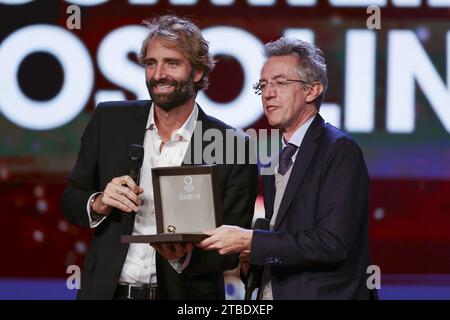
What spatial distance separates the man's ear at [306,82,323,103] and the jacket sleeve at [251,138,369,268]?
11.3 inches

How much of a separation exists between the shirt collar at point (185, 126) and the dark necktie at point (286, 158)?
1.24ft

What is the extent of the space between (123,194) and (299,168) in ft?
1.97

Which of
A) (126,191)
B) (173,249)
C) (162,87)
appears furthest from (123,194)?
(162,87)

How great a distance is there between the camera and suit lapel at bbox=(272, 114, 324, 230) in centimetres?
281

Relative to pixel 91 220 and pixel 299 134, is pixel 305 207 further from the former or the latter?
pixel 91 220

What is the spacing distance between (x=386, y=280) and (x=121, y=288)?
2.34 meters

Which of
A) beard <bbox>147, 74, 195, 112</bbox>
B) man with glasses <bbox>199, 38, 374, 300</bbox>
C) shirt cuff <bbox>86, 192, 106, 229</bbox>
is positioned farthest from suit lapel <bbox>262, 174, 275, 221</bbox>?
shirt cuff <bbox>86, 192, 106, 229</bbox>

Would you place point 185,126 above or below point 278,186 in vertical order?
above

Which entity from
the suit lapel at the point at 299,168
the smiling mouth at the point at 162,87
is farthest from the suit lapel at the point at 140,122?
the suit lapel at the point at 299,168

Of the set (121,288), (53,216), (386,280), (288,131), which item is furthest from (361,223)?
(53,216)

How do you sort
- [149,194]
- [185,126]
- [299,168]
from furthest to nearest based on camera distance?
[185,126] → [149,194] → [299,168]

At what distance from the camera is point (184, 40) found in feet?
10.4

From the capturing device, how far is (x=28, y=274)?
4.96 meters

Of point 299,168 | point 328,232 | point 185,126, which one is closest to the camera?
point 328,232
